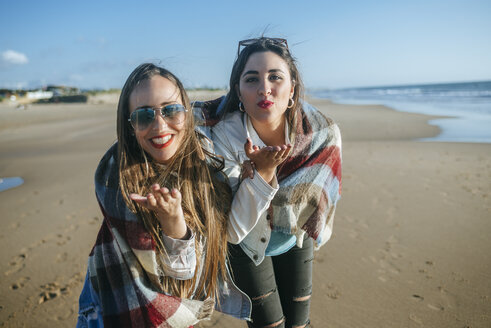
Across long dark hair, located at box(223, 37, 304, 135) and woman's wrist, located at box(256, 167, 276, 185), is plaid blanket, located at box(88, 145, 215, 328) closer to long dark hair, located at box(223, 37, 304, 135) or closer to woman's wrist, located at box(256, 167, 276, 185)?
woman's wrist, located at box(256, 167, 276, 185)

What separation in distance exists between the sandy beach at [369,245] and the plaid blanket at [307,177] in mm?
1281

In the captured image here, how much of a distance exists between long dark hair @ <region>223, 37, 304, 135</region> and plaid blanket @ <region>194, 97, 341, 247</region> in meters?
0.06

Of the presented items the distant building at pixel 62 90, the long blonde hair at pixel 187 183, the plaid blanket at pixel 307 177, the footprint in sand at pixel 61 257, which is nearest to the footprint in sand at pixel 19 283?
the footprint in sand at pixel 61 257

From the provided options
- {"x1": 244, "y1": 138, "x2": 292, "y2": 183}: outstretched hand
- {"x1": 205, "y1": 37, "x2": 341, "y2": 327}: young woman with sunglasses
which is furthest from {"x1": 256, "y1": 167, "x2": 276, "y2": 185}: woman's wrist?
{"x1": 205, "y1": 37, "x2": 341, "y2": 327}: young woman with sunglasses

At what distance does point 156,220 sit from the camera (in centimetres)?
169

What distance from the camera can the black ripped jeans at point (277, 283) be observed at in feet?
6.23

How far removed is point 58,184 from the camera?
654cm

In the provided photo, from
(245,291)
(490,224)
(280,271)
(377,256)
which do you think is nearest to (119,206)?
(245,291)

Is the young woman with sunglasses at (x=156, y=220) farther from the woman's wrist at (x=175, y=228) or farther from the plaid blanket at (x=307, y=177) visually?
the plaid blanket at (x=307, y=177)

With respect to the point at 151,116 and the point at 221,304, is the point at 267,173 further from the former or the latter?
the point at 221,304

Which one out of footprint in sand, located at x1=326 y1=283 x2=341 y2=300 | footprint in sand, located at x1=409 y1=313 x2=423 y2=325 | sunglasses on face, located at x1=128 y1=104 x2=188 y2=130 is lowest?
footprint in sand, located at x1=326 y1=283 x2=341 y2=300

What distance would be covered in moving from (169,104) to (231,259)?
1064mm

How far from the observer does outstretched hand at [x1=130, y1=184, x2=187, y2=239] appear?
53.9 inches

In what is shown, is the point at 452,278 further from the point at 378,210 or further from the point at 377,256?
the point at 378,210
